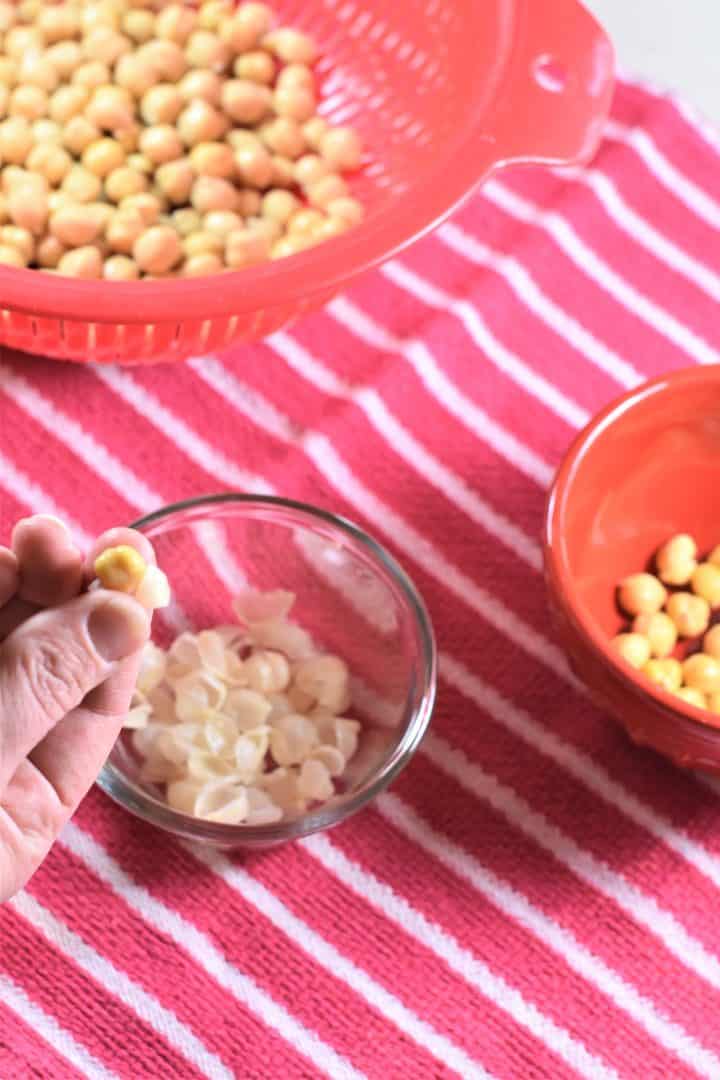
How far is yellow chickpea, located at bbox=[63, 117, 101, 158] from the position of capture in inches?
39.6

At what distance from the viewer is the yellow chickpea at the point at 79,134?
3.30ft

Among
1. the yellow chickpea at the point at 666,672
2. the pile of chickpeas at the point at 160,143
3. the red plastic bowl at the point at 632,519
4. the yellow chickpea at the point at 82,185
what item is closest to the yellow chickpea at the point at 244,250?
the pile of chickpeas at the point at 160,143

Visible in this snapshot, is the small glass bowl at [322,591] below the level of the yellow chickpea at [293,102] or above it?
below

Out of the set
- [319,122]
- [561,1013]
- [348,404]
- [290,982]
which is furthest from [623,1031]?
[319,122]

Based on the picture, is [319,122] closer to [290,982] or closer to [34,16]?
[34,16]

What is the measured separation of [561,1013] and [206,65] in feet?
2.25

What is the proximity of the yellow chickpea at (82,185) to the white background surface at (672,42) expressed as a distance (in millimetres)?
462

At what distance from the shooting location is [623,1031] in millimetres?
845

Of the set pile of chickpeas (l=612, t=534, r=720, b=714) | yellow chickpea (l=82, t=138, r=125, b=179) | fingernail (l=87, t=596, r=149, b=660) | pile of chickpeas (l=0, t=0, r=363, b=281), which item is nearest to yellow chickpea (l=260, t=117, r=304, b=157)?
pile of chickpeas (l=0, t=0, r=363, b=281)

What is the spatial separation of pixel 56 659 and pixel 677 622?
432 millimetres

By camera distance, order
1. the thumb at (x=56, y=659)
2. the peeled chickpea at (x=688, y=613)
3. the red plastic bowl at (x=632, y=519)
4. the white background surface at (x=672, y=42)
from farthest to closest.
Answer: the white background surface at (x=672, y=42) → the peeled chickpea at (x=688, y=613) → the red plastic bowl at (x=632, y=519) → the thumb at (x=56, y=659)

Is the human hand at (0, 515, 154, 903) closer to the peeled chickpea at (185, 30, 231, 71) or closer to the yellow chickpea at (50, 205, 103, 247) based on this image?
the yellow chickpea at (50, 205, 103, 247)

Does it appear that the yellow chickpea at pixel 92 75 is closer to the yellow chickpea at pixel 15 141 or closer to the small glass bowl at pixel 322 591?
the yellow chickpea at pixel 15 141

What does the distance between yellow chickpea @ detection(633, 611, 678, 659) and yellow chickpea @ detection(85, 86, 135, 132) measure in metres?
0.49
